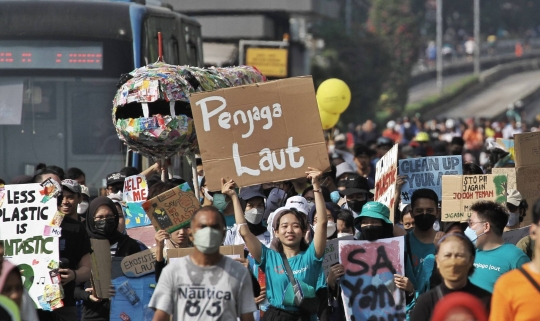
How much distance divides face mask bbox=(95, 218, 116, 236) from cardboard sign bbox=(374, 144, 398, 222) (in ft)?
6.74

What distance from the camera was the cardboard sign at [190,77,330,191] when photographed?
8148 millimetres

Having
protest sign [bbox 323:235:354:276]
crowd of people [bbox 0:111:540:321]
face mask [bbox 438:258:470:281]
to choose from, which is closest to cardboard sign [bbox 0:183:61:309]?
crowd of people [bbox 0:111:540:321]

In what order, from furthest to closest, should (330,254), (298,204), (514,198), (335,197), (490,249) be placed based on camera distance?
(335,197)
(514,198)
(298,204)
(330,254)
(490,249)

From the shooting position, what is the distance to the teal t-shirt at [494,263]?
740cm

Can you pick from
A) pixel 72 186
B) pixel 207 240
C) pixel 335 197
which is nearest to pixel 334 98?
pixel 335 197

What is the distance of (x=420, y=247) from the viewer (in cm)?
836

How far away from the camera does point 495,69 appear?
71125 millimetres

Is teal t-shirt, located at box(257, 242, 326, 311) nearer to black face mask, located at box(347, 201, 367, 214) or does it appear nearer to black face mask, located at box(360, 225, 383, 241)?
black face mask, located at box(360, 225, 383, 241)

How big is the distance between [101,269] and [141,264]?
31 centimetres

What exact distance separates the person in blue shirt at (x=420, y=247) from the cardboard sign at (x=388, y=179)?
356mm

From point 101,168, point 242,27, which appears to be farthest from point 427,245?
point 242,27

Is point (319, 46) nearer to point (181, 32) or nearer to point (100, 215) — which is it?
point (181, 32)

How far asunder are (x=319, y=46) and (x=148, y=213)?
40.9 m

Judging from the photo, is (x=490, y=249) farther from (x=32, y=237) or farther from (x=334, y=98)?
(x=334, y=98)
